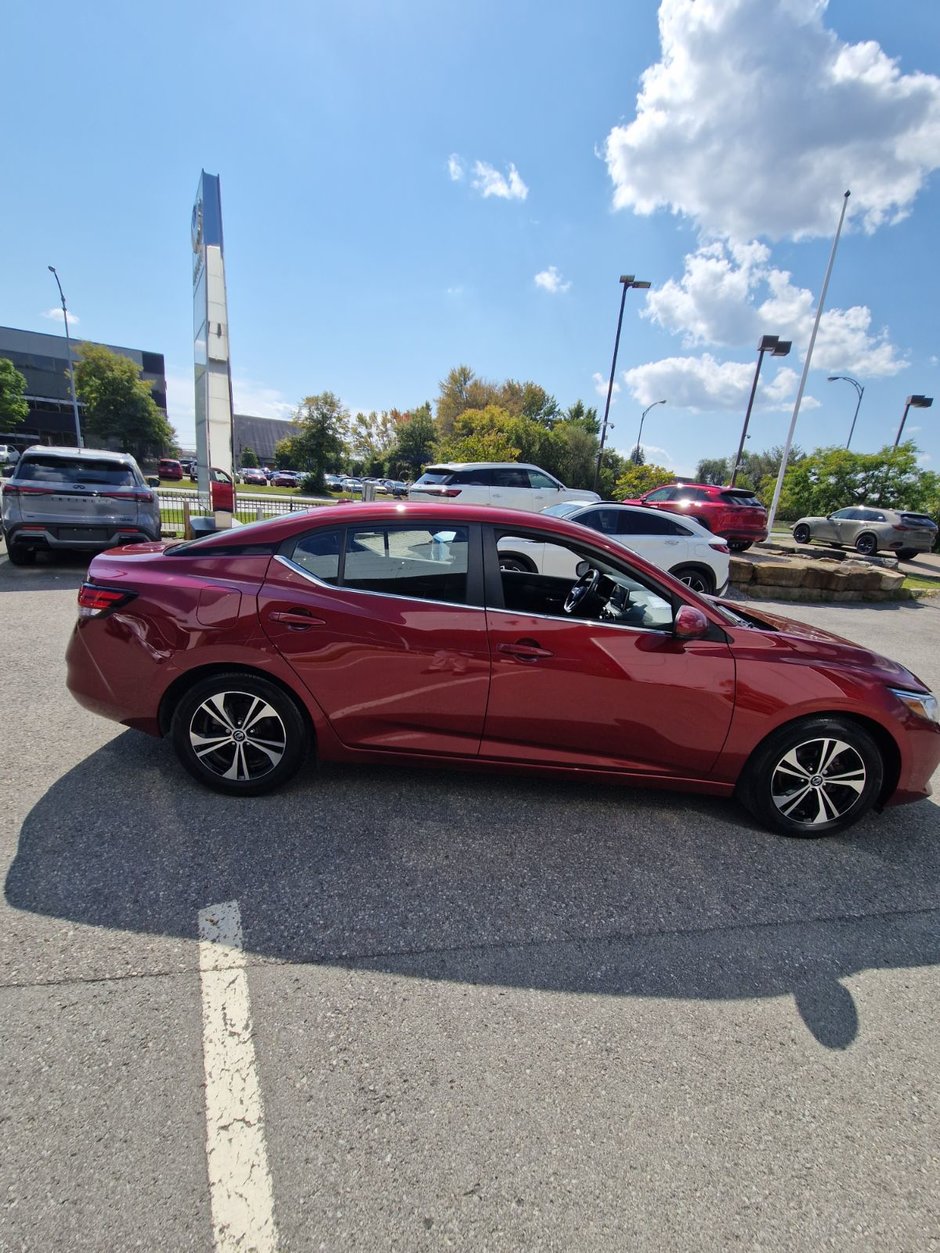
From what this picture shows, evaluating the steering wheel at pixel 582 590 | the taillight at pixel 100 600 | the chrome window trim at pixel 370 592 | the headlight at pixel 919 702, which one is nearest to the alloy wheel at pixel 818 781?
the headlight at pixel 919 702

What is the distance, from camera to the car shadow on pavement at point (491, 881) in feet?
7.00

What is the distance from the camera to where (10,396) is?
150 ft

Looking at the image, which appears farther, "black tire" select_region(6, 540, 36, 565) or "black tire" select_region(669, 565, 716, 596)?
"black tire" select_region(669, 565, 716, 596)

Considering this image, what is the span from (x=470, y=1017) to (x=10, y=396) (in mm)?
60556

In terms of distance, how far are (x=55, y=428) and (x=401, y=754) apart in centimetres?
7616

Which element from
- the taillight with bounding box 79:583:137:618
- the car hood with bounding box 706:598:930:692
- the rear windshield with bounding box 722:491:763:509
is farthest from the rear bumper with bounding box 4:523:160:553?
the rear windshield with bounding box 722:491:763:509

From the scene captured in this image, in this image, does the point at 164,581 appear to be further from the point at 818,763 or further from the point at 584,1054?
the point at 818,763

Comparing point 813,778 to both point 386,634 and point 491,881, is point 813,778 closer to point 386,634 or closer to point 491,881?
point 491,881

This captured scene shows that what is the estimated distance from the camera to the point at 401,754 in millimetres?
2947

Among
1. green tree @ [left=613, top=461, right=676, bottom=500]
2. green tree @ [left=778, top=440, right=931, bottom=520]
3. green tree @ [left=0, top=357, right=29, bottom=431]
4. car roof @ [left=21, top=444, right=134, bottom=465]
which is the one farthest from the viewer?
green tree @ [left=0, top=357, right=29, bottom=431]

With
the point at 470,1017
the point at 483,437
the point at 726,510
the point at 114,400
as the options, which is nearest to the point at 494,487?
the point at 726,510

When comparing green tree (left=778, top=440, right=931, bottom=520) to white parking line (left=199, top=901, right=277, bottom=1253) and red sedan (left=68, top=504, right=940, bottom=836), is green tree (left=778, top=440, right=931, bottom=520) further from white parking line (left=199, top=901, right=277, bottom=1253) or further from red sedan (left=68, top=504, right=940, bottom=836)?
white parking line (left=199, top=901, right=277, bottom=1253)

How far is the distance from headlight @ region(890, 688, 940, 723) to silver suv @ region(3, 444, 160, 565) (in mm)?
8842

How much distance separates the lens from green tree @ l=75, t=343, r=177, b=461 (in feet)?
150
